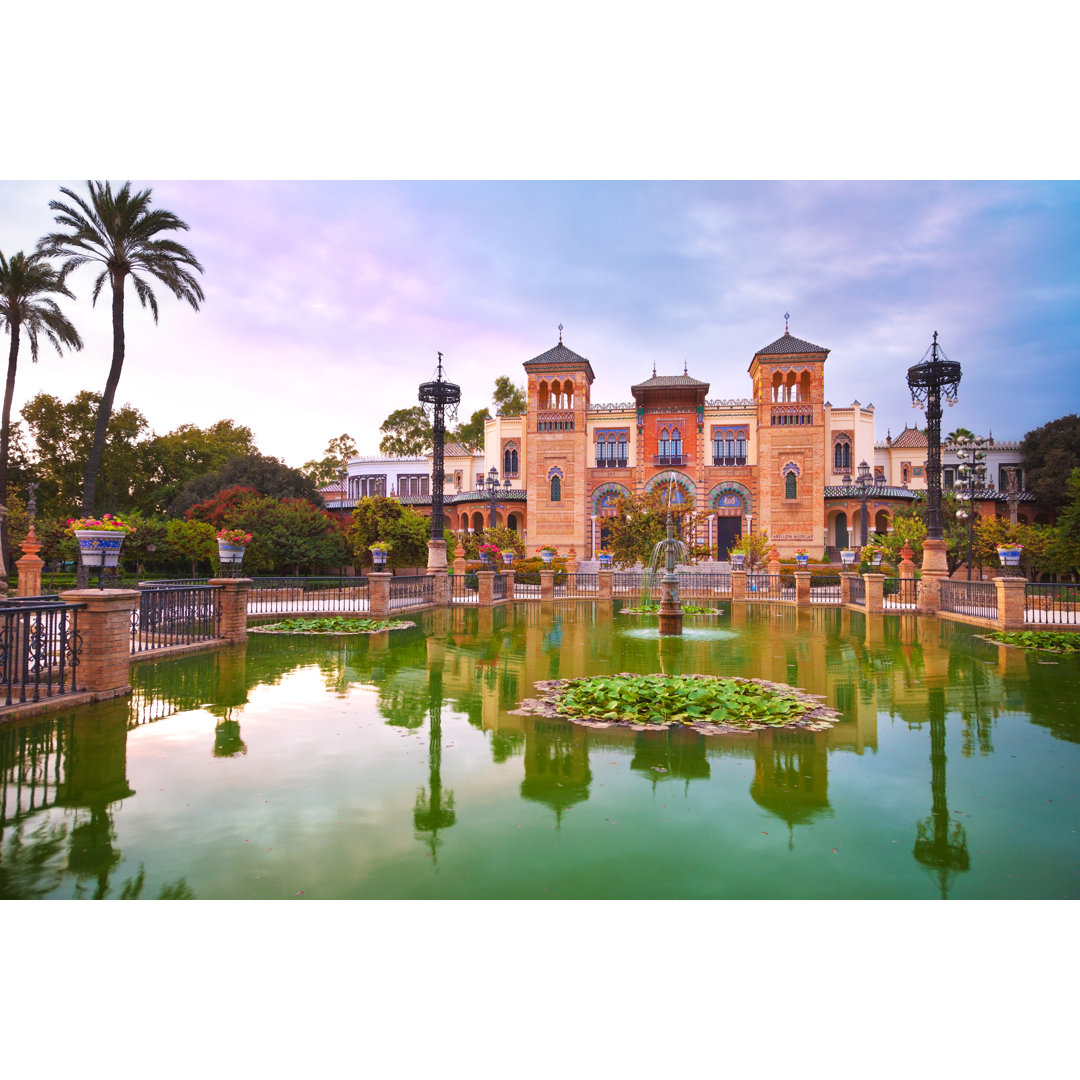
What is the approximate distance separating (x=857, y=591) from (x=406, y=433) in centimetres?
4711

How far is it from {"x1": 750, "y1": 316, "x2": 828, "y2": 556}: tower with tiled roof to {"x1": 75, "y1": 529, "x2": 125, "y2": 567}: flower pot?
40.6 meters

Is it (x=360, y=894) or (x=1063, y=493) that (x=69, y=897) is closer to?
(x=360, y=894)

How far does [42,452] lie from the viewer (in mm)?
38500

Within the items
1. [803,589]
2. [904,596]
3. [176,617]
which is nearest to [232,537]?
[176,617]

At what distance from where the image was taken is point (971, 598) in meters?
17.8

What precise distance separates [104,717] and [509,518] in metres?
42.9

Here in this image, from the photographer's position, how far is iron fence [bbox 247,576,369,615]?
18.3m

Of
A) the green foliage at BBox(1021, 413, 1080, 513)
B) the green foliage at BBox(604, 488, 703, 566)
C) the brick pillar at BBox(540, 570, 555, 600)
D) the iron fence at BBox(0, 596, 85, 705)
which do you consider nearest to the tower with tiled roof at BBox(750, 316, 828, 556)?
the green foliage at BBox(604, 488, 703, 566)

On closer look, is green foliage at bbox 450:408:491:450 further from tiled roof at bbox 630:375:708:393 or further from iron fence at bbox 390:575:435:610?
iron fence at bbox 390:575:435:610

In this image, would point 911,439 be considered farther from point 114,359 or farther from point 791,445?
point 114,359

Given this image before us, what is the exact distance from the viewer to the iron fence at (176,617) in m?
10.7

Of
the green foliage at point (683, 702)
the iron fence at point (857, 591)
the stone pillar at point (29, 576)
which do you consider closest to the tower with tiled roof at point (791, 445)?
the iron fence at point (857, 591)

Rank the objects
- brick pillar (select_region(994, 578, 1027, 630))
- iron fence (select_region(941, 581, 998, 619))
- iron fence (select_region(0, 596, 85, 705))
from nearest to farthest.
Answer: iron fence (select_region(0, 596, 85, 705)), brick pillar (select_region(994, 578, 1027, 630)), iron fence (select_region(941, 581, 998, 619))

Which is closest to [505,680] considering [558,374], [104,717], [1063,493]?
[104,717]
